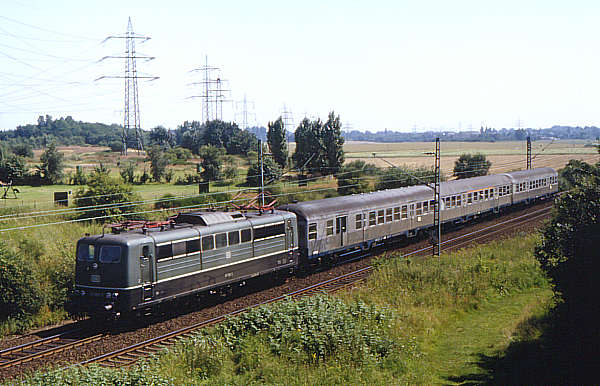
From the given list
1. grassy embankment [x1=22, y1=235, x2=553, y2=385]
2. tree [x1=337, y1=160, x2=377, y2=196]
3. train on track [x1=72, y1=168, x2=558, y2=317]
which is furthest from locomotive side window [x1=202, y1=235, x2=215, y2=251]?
tree [x1=337, y1=160, x2=377, y2=196]

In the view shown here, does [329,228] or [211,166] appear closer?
[329,228]

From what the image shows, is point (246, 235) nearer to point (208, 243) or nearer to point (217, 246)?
point (217, 246)

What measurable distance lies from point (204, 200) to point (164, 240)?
29893 mm

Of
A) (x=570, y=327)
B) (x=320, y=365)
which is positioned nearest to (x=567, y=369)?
(x=570, y=327)

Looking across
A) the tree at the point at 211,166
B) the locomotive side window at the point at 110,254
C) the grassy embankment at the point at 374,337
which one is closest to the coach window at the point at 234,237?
the grassy embankment at the point at 374,337

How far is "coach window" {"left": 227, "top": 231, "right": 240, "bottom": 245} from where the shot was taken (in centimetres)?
2206

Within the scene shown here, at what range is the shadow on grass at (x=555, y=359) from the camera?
14.3 meters

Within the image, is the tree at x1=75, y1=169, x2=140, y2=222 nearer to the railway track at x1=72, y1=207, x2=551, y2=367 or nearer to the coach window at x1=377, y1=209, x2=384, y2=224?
the coach window at x1=377, y1=209, x2=384, y2=224

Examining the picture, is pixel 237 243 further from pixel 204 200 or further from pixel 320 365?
pixel 204 200

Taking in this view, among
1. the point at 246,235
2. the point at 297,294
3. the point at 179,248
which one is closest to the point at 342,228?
the point at 297,294

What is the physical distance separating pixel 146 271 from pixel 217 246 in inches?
134

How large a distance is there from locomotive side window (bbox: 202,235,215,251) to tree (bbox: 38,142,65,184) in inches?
1852

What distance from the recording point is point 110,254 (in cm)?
1862

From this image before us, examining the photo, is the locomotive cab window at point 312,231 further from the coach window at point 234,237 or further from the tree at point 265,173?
the tree at point 265,173
